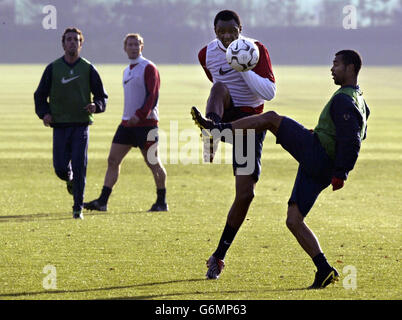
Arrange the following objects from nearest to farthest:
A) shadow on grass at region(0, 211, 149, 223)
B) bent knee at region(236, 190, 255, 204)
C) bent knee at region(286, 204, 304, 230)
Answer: bent knee at region(286, 204, 304, 230)
bent knee at region(236, 190, 255, 204)
shadow on grass at region(0, 211, 149, 223)

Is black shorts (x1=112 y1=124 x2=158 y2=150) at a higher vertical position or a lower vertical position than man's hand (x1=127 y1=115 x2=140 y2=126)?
lower

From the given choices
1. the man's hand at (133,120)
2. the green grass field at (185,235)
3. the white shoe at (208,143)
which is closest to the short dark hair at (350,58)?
the white shoe at (208,143)

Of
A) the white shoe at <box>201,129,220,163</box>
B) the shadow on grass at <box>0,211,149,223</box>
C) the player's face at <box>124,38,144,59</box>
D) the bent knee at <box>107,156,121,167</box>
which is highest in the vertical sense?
the player's face at <box>124,38,144,59</box>

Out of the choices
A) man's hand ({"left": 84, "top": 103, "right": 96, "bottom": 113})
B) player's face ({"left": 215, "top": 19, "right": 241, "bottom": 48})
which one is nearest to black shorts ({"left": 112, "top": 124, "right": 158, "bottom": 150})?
man's hand ({"left": 84, "top": 103, "right": 96, "bottom": 113})

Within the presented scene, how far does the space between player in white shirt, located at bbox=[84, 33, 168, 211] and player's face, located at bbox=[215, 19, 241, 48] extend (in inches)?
188

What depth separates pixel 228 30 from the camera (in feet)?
28.6

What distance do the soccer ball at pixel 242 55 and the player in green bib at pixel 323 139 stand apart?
60 centimetres

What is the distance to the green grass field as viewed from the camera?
8.34 metres

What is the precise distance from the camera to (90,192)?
15719 mm

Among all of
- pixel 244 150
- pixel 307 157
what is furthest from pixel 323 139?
pixel 244 150

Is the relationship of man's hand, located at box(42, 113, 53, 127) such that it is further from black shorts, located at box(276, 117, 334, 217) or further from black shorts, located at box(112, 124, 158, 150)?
black shorts, located at box(276, 117, 334, 217)

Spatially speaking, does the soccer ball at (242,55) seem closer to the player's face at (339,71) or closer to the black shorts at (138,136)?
the player's face at (339,71)
